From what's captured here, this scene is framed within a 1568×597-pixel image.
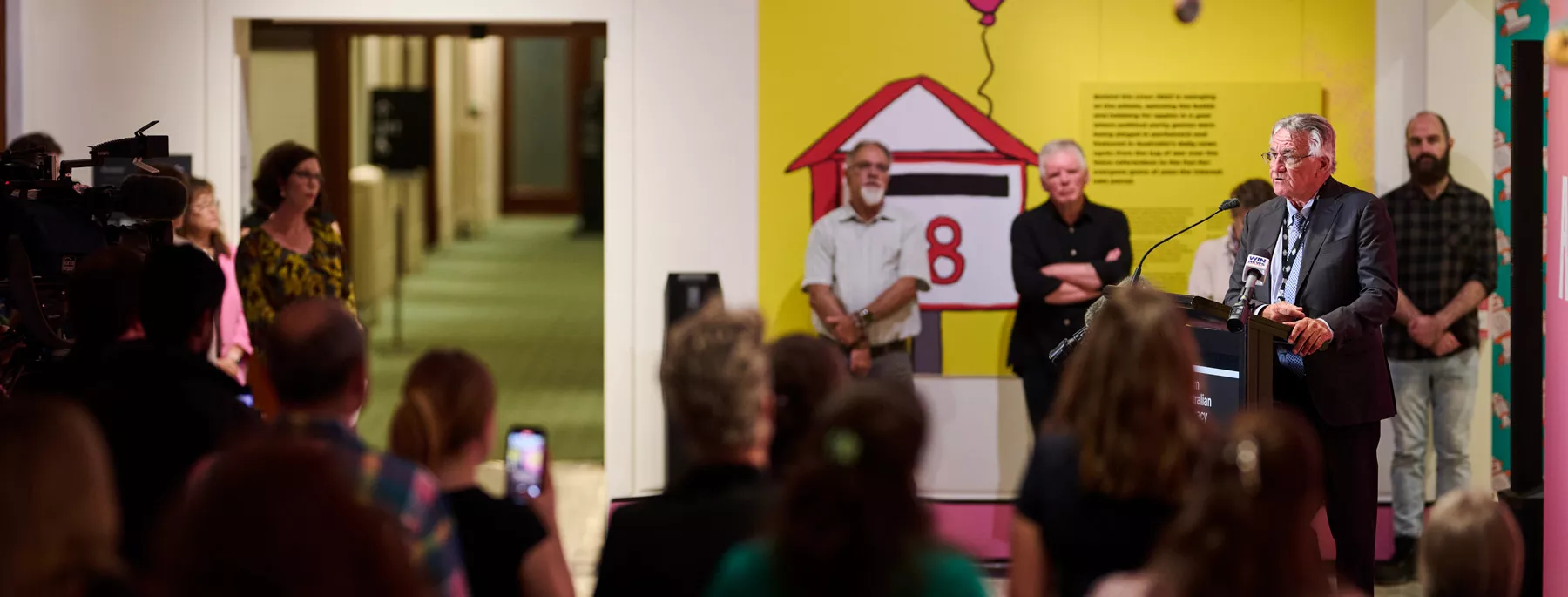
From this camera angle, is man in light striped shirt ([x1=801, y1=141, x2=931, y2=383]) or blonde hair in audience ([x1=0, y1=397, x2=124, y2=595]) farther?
man in light striped shirt ([x1=801, y1=141, x2=931, y2=383])

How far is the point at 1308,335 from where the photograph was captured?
173 inches

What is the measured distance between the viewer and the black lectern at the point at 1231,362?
4.34 metres

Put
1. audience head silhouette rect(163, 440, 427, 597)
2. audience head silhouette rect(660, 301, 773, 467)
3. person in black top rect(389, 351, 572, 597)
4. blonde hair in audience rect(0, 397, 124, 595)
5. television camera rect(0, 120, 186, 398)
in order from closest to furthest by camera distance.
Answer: audience head silhouette rect(163, 440, 427, 597)
blonde hair in audience rect(0, 397, 124, 595)
audience head silhouette rect(660, 301, 773, 467)
person in black top rect(389, 351, 572, 597)
television camera rect(0, 120, 186, 398)

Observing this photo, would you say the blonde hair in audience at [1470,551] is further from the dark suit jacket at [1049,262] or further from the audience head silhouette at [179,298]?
the dark suit jacket at [1049,262]

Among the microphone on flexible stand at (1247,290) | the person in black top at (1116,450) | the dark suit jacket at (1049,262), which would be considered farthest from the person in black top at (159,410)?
the dark suit jacket at (1049,262)

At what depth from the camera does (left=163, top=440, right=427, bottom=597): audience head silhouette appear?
1.90 m

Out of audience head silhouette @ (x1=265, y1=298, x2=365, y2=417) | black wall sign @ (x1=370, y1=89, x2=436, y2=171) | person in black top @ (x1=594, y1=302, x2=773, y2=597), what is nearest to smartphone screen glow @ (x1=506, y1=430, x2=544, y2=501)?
audience head silhouette @ (x1=265, y1=298, x2=365, y2=417)

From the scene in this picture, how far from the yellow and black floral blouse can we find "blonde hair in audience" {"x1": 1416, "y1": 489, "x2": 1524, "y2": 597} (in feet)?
14.1

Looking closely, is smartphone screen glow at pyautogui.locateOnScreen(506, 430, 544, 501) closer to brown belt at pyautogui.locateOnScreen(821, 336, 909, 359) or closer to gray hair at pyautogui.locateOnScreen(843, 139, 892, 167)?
brown belt at pyautogui.locateOnScreen(821, 336, 909, 359)

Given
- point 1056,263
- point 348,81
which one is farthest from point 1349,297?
point 348,81

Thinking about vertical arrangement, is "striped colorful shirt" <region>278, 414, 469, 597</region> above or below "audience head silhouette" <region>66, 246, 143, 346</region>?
below

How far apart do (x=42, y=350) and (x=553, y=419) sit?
4.96m

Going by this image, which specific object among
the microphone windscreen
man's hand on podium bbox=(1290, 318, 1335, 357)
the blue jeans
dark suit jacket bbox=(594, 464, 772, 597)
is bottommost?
the blue jeans

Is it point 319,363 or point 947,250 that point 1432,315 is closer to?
point 947,250
